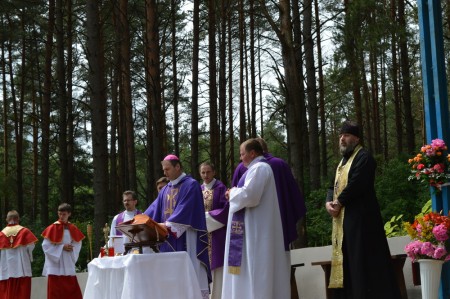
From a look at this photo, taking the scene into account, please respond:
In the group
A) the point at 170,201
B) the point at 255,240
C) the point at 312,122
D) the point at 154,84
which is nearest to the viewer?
the point at 255,240

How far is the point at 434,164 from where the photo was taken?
846 cm

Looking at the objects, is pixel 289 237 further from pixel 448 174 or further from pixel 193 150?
pixel 193 150

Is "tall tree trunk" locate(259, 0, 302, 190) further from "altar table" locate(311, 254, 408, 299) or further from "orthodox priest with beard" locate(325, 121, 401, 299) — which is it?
"orthodox priest with beard" locate(325, 121, 401, 299)

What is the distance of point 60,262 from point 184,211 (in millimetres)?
5949

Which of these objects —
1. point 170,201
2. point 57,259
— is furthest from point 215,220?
point 57,259

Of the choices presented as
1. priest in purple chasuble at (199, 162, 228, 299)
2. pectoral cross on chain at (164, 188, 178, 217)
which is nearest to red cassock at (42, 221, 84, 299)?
priest in purple chasuble at (199, 162, 228, 299)

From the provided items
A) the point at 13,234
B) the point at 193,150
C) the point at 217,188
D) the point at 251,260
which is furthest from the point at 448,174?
the point at 193,150

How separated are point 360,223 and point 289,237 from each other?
119cm

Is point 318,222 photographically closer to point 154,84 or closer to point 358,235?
point 154,84

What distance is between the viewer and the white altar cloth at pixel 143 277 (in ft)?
25.6

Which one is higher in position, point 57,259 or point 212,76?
point 212,76

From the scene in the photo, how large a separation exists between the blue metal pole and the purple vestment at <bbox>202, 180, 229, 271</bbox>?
3013 mm

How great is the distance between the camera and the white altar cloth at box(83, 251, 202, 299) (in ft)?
25.6

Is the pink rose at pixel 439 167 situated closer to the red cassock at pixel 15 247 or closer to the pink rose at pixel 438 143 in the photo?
the pink rose at pixel 438 143
